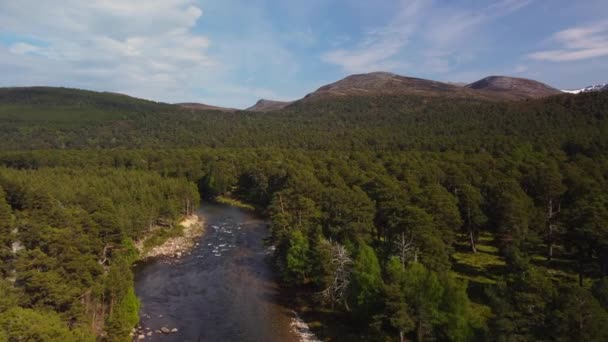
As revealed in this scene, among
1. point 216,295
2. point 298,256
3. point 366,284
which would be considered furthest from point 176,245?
point 366,284

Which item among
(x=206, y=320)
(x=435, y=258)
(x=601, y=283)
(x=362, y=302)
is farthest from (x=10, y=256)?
(x=601, y=283)

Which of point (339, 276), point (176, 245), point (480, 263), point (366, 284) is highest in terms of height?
point (366, 284)

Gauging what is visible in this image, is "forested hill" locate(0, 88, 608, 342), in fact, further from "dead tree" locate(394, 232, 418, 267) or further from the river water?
the river water

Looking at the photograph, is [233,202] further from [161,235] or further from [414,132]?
[414,132]

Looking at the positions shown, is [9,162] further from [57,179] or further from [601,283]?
[601,283]

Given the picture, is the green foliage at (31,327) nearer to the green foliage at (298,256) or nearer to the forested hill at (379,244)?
the forested hill at (379,244)

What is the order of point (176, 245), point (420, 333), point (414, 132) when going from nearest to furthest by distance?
point (420, 333) < point (176, 245) < point (414, 132)

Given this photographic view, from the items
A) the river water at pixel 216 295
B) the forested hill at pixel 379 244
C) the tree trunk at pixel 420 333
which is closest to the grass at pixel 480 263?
the forested hill at pixel 379 244

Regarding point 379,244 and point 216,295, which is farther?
point 379,244
